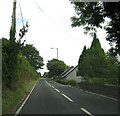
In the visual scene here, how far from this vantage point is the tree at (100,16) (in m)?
10.1

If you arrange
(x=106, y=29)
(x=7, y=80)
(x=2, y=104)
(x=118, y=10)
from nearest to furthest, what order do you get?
(x=2, y=104)
(x=118, y=10)
(x=106, y=29)
(x=7, y=80)

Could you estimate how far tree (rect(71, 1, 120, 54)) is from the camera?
1015cm

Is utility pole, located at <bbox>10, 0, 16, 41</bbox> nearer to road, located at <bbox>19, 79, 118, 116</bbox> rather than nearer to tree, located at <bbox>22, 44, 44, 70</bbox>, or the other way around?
road, located at <bbox>19, 79, 118, 116</bbox>

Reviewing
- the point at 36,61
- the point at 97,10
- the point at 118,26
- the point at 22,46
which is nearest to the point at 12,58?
the point at 22,46

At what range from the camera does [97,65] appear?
2161cm

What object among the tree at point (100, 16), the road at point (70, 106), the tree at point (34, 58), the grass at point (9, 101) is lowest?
the road at point (70, 106)

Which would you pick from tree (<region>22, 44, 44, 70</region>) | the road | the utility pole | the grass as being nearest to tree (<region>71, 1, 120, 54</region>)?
the road

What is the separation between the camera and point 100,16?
1153cm

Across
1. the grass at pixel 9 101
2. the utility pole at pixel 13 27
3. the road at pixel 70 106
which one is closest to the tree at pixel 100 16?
the road at pixel 70 106

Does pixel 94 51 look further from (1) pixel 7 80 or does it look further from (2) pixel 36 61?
(2) pixel 36 61

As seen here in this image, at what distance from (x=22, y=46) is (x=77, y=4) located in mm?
5482

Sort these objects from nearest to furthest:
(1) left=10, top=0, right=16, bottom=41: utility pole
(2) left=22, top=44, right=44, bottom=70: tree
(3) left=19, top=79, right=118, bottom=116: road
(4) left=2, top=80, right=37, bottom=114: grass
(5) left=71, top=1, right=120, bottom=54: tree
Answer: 1. (4) left=2, top=80, right=37, bottom=114: grass
2. (3) left=19, top=79, right=118, bottom=116: road
3. (5) left=71, top=1, right=120, bottom=54: tree
4. (1) left=10, top=0, right=16, bottom=41: utility pole
5. (2) left=22, top=44, right=44, bottom=70: tree

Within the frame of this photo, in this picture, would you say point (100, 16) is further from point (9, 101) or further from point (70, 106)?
point (9, 101)

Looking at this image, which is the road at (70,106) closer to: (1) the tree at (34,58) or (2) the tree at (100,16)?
(2) the tree at (100,16)
